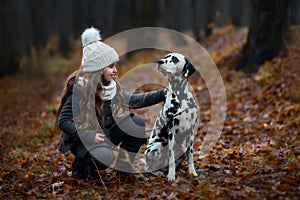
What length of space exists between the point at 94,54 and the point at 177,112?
1.48 meters

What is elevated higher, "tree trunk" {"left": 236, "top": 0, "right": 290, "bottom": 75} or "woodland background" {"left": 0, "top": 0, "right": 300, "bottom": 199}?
"tree trunk" {"left": 236, "top": 0, "right": 290, "bottom": 75}

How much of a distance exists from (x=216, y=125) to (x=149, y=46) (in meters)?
14.6

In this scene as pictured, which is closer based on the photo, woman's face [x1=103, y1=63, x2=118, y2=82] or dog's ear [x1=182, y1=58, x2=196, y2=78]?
dog's ear [x1=182, y1=58, x2=196, y2=78]

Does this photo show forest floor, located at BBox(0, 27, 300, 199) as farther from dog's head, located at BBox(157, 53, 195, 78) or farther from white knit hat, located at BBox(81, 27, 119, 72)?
white knit hat, located at BBox(81, 27, 119, 72)

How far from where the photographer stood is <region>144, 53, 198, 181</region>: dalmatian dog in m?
5.18

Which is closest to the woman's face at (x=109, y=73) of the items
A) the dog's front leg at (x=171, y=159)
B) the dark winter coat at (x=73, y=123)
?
the dark winter coat at (x=73, y=123)

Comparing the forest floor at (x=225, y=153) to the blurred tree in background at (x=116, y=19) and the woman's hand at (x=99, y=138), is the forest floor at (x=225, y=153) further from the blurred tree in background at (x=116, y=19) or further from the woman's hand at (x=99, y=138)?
the blurred tree in background at (x=116, y=19)

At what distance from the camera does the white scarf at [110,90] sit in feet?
18.7

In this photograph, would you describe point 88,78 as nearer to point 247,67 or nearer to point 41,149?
point 41,149

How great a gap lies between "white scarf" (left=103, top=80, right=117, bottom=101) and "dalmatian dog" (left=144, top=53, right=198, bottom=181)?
83 centimetres

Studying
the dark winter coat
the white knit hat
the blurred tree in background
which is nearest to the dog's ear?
the dark winter coat

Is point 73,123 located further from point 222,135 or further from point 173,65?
point 222,135

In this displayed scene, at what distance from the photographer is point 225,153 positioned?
670 cm

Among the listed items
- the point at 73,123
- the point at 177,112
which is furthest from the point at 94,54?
the point at 177,112
